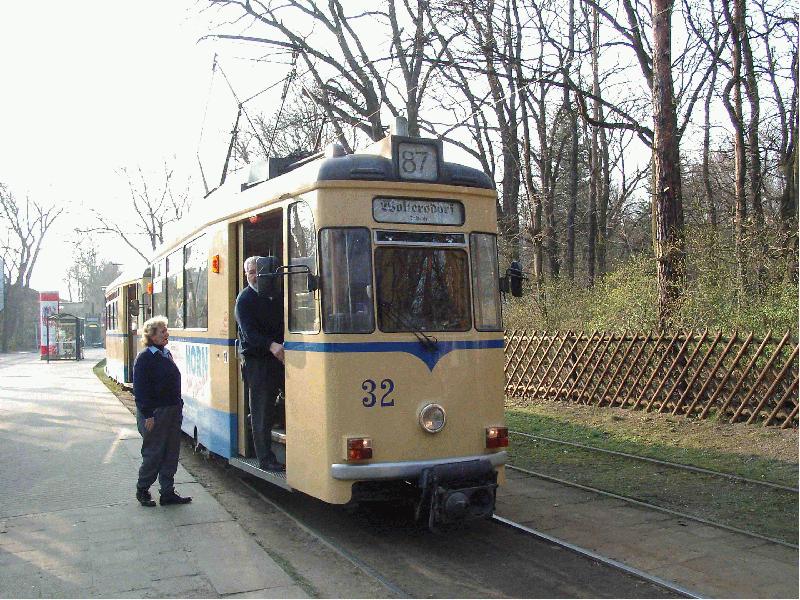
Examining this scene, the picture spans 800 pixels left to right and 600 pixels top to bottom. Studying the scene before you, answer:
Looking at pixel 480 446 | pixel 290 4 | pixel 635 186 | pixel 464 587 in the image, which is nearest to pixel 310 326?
pixel 480 446

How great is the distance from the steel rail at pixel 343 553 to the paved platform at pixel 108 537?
22.0 inches

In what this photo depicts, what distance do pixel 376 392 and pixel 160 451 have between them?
2.74m

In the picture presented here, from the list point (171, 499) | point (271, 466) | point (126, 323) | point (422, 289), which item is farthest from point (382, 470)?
point (126, 323)

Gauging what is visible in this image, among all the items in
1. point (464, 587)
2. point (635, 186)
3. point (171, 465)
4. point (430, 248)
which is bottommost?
point (464, 587)

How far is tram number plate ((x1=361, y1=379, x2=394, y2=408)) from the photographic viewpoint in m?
6.29

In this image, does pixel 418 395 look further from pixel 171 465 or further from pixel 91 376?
pixel 91 376

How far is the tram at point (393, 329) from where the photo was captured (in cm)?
628

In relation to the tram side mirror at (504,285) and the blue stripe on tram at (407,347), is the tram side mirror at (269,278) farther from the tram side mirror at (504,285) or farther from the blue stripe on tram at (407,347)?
the tram side mirror at (504,285)

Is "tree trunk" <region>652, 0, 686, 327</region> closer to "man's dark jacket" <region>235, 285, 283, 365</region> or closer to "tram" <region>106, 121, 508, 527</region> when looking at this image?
"tram" <region>106, 121, 508, 527</region>

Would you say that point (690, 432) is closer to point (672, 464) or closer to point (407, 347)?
point (672, 464)

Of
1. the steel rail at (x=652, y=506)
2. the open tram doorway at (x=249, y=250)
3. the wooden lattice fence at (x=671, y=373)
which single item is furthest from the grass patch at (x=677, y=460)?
the open tram doorway at (x=249, y=250)

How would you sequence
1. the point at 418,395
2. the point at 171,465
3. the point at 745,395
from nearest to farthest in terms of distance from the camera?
the point at 418,395, the point at 171,465, the point at 745,395

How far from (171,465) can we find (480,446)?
320 cm

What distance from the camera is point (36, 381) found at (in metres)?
26.5
